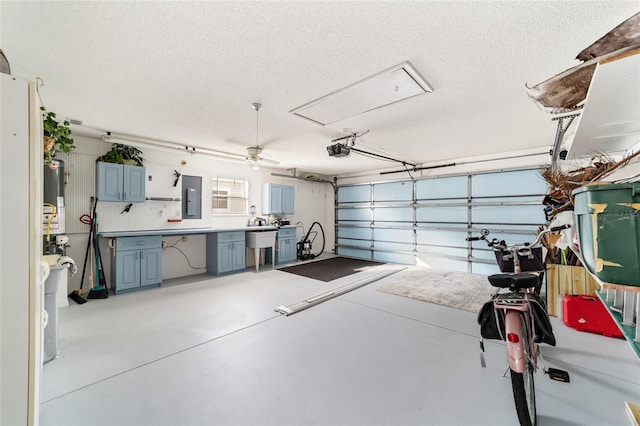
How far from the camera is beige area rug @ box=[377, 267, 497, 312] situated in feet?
12.8

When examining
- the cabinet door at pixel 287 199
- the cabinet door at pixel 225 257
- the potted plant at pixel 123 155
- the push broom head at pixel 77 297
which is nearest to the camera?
the push broom head at pixel 77 297

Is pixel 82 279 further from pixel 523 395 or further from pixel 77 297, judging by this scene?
pixel 523 395

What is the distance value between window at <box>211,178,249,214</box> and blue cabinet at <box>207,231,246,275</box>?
0.86 m

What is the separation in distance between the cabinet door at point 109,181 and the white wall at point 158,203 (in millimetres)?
272

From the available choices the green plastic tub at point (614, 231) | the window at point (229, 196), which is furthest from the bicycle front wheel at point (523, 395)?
the window at point (229, 196)

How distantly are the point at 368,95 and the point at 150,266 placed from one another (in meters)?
4.55

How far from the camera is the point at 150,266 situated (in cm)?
448

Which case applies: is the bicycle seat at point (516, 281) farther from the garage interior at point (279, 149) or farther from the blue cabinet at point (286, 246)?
the blue cabinet at point (286, 246)

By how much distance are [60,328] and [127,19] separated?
134 inches

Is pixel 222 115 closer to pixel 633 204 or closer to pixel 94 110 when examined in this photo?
pixel 94 110

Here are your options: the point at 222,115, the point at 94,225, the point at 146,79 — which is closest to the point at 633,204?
the point at 146,79

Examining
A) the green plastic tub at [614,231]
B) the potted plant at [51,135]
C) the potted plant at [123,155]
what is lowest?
the green plastic tub at [614,231]

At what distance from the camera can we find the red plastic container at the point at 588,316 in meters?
2.72

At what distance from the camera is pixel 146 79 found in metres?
2.48
